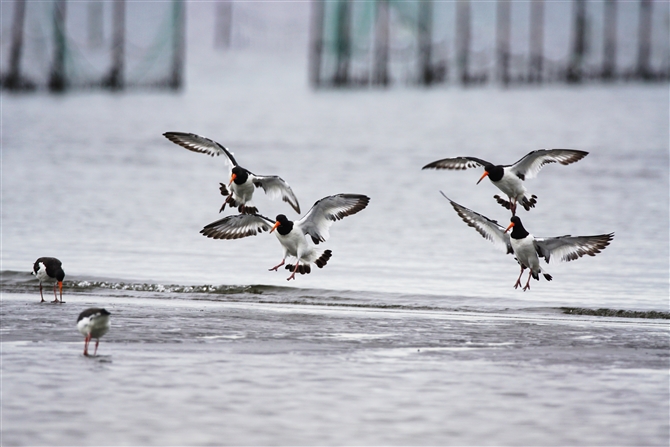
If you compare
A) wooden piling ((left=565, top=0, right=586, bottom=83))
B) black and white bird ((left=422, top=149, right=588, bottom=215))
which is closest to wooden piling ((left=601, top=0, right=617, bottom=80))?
wooden piling ((left=565, top=0, right=586, bottom=83))

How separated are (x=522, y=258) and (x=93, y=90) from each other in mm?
101191

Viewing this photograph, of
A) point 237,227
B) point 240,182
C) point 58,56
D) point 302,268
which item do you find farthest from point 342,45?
point 302,268

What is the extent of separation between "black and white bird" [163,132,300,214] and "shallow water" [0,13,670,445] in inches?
46.4

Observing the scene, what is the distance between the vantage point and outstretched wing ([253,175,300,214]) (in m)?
15.0

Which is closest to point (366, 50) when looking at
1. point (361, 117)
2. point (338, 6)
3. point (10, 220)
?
point (338, 6)

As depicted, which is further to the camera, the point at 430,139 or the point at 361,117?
the point at 361,117

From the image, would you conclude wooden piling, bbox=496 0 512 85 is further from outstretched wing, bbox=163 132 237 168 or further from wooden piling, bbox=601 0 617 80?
outstretched wing, bbox=163 132 237 168

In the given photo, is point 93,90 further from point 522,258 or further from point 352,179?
point 522,258

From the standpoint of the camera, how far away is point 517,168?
49.9 feet

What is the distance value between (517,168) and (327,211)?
2693 mm

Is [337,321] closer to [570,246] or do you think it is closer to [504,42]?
[570,246]

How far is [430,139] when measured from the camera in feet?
185

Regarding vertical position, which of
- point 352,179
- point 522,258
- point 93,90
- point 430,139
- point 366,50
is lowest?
point 522,258

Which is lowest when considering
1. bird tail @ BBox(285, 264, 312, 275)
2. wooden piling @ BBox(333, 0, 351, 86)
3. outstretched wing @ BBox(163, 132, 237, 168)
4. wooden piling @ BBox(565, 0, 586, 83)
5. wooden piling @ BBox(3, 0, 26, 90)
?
bird tail @ BBox(285, 264, 312, 275)
